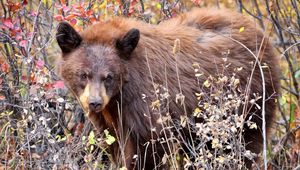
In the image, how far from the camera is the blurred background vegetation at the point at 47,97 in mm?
6469

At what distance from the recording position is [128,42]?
625 cm

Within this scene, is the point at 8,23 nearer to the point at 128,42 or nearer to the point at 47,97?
the point at 47,97

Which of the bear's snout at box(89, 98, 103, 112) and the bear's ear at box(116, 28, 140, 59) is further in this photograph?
the bear's ear at box(116, 28, 140, 59)

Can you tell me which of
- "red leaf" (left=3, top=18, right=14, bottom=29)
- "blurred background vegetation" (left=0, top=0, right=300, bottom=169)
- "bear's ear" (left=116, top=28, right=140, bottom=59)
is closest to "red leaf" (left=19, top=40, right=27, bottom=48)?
"blurred background vegetation" (left=0, top=0, right=300, bottom=169)

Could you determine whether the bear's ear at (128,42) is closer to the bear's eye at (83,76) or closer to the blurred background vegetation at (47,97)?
the bear's eye at (83,76)

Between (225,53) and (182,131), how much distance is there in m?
0.84

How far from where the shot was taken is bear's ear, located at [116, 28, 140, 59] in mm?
6191

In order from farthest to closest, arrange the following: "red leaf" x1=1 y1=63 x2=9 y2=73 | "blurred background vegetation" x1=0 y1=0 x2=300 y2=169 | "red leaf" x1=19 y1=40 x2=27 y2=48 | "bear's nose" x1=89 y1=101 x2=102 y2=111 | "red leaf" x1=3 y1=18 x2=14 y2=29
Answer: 1. "red leaf" x1=1 y1=63 x2=9 y2=73
2. "red leaf" x1=3 y1=18 x2=14 y2=29
3. "red leaf" x1=19 y1=40 x2=27 y2=48
4. "blurred background vegetation" x1=0 y1=0 x2=300 y2=169
5. "bear's nose" x1=89 y1=101 x2=102 y2=111

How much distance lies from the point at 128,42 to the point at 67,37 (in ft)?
1.69

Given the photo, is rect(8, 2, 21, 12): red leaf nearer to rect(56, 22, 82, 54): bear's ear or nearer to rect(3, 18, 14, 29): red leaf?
rect(3, 18, 14, 29): red leaf

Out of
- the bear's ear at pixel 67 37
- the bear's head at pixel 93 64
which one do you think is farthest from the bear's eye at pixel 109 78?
the bear's ear at pixel 67 37

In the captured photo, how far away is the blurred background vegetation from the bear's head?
29cm

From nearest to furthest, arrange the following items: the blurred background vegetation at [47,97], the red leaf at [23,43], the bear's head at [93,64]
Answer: the bear's head at [93,64], the blurred background vegetation at [47,97], the red leaf at [23,43]

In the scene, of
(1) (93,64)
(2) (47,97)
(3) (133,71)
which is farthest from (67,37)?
(2) (47,97)
